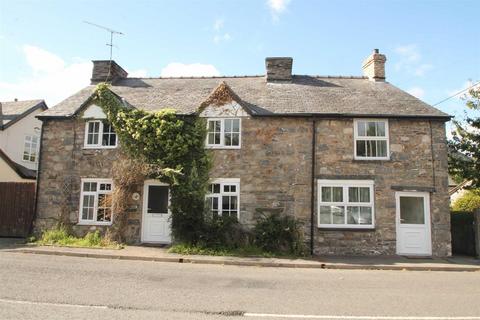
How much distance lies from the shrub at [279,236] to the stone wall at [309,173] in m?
0.66

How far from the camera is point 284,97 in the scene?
669 inches

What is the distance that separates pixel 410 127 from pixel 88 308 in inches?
534

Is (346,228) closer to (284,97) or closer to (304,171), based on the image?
(304,171)

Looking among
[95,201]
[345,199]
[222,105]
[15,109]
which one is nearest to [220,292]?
[345,199]

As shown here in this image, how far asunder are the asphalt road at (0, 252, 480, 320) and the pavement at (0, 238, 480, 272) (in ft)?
2.32

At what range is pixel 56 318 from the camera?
230 inches

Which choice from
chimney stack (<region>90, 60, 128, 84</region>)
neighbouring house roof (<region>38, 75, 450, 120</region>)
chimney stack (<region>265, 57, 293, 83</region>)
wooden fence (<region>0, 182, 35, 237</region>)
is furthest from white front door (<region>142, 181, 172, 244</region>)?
chimney stack (<region>265, 57, 293, 83</region>)

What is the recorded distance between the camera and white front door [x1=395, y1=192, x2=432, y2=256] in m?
14.8

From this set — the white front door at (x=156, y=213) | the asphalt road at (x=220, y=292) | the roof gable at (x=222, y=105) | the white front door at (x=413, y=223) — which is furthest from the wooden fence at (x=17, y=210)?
the white front door at (x=413, y=223)

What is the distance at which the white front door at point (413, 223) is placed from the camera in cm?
1477

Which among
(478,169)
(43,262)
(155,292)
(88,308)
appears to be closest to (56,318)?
(88,308)

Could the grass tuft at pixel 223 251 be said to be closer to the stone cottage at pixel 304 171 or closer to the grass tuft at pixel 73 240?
the stone cottage at pixel 304 171

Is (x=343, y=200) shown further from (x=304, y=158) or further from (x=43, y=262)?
(x=43, y=262)

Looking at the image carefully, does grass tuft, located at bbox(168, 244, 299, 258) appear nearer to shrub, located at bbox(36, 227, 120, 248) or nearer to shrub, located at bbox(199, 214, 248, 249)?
shrub, located at bbox(199, 214, 248, 249)
